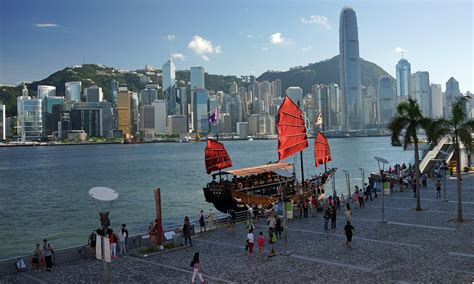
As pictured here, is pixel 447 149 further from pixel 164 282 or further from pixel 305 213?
pixel 164 282

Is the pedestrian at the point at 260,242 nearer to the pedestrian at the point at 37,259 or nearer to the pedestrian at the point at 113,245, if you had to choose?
the pedestrian at the point at 113,245

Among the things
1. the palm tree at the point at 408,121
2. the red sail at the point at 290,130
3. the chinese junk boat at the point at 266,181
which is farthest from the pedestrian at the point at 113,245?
the red sail at the point at 290,130

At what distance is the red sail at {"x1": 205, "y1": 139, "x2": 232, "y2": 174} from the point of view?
36.2m

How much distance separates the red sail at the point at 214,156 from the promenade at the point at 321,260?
15893 millimetres

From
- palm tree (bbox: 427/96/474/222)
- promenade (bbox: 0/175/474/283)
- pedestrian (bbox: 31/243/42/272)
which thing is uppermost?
palm tree (bbox: 427/96/474/222)

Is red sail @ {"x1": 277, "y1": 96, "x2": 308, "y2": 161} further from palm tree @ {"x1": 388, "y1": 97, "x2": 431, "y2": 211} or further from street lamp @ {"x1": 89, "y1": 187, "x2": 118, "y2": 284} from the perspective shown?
street lamp @ {"x1": 89, "y1": 187, "x2": 118, "y2": 284}

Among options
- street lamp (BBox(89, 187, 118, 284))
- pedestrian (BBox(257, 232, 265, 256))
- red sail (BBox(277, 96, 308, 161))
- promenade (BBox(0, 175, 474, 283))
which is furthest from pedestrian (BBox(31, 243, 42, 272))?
red sail (BBox(277, 96, 308, 161))

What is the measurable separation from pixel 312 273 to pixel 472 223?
9586 millimetres

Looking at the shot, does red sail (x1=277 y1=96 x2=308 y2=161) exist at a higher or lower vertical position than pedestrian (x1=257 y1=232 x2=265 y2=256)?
higher

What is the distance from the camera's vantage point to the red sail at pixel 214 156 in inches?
1425

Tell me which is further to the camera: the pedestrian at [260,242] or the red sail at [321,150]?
the red sail at [321,150]

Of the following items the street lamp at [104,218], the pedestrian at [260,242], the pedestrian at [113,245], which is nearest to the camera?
the street lamp at [104,218]

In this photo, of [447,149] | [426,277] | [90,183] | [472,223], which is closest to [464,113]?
[472,223]

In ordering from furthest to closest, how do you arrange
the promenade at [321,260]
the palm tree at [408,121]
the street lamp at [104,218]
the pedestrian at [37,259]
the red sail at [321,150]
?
the red sail at [321,150] < the palm tree at [408,121] < the pedestrian at [37,259] < the promenade at [321,260] < the street lamp at [104,218]
